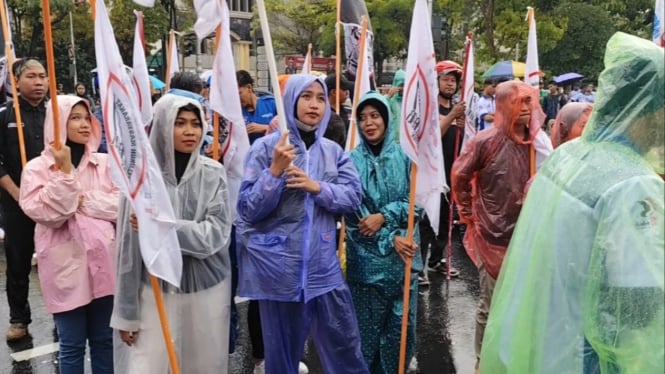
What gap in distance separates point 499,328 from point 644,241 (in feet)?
2.05

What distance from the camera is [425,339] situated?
4.85 metres

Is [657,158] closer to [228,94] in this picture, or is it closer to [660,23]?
[228,94]

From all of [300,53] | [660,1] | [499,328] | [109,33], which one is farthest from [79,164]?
[300,53]

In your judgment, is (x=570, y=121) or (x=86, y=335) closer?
(x=570, y=121)

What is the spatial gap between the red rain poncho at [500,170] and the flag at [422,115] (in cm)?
38

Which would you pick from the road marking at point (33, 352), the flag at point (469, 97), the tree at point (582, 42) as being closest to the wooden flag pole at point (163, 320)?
the road marking at point (33, 352)

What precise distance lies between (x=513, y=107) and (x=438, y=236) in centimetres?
295

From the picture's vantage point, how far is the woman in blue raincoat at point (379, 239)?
3.47 m

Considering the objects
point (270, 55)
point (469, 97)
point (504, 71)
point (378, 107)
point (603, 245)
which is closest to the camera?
point (603, 245)

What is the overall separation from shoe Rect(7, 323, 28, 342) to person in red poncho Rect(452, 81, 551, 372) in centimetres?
321

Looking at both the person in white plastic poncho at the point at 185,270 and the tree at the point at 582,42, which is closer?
the person in white plastic poncho at the point at 185,270

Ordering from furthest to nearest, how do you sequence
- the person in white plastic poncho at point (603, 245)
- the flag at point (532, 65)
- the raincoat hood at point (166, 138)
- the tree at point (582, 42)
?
the tree at point (582, 42) → the flag at point (532, 65) → the raincoat hood at point (166, 138) → the person in white plastic poncho at point (603, 245)

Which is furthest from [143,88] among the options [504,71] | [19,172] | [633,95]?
[504,71]

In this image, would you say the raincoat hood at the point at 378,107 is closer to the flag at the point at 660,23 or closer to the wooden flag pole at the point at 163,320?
the wooden flag pole at the point at 163,320
